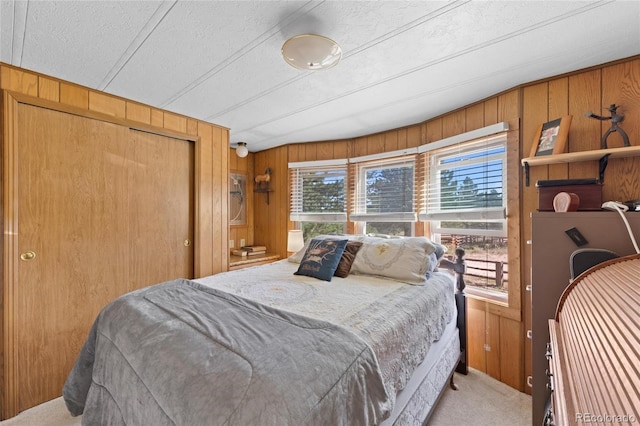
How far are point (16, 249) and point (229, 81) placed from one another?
1812 millimetres

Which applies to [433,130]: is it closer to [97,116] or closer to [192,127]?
[192,127]

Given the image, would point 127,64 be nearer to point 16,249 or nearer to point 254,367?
point 16,249

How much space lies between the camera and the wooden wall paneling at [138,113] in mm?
2354

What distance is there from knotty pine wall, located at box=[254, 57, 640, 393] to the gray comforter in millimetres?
1607

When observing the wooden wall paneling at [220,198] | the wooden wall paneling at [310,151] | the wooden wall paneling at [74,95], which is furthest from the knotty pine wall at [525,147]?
the wooden wall paneling at [74,95]

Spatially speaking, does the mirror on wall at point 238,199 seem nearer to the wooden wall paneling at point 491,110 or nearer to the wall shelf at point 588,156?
the wooden wall paneling at point 491,110

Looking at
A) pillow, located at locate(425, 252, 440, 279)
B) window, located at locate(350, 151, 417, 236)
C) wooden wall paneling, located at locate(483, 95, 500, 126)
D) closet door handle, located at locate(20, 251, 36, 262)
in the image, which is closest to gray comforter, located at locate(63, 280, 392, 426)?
closet door handle, located at locate(20, 251, 36, 262)

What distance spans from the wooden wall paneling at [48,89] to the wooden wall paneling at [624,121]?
3.70 meters

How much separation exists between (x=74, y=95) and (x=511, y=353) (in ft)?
12.6

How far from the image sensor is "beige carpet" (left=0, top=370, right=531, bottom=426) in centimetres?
177

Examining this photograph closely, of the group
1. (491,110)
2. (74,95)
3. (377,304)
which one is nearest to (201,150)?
(74,95)

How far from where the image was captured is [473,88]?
213 cm

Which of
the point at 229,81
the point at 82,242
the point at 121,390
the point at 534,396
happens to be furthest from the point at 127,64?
the point at 534,396

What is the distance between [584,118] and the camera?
72.5 inches
